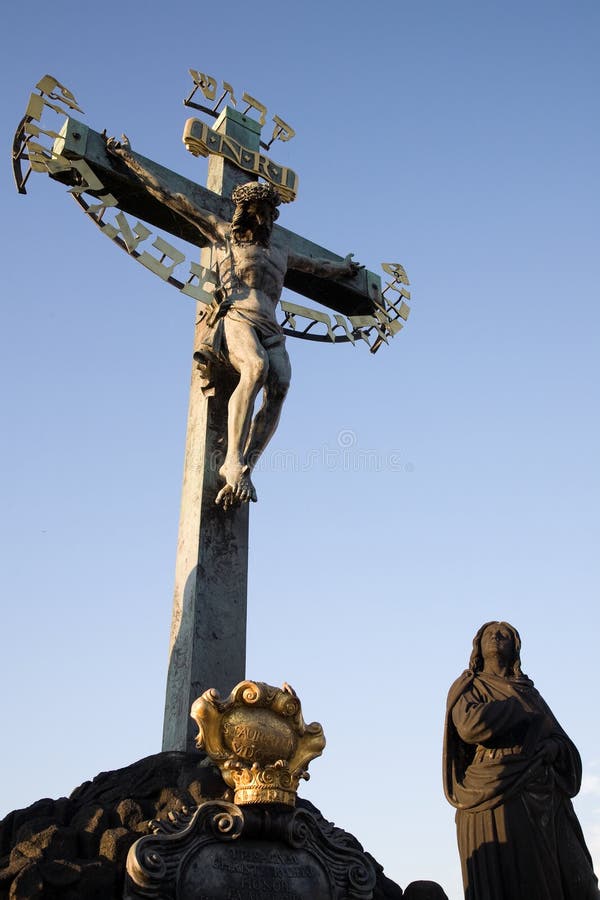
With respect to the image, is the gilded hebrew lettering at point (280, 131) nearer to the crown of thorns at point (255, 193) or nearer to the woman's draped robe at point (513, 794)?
the crown of thorns at point (255, 193)

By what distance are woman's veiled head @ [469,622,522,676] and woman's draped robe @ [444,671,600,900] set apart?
152 mm

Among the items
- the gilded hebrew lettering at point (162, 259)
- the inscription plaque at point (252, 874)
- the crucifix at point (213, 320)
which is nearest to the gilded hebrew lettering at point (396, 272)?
the crucifix at point (213, 320)

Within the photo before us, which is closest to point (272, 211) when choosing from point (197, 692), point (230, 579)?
point (230, 579)

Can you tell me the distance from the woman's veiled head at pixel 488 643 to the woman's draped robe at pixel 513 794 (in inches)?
6.0

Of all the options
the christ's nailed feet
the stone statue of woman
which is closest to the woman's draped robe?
the stone statue of woman

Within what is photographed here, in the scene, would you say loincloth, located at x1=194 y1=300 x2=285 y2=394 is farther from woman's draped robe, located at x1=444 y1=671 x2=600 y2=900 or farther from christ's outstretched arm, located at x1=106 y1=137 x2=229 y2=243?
woman's draped robe, located at x1=444 y1=671 x2=600 y2=900

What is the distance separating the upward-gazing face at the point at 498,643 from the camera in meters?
6.87

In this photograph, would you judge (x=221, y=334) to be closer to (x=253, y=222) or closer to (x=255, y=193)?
(x=253, y=222)

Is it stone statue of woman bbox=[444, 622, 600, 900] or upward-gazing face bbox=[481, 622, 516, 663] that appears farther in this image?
upward-gazing face bbox=[481, 622, 516, 663]

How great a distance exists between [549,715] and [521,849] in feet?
2.66

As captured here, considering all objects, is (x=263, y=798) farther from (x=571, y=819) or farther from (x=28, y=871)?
(x=571, y=819)

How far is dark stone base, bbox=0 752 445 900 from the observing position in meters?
5.21

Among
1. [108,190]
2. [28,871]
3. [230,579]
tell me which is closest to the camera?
[28,871]

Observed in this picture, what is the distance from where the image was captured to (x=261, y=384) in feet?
26.2
